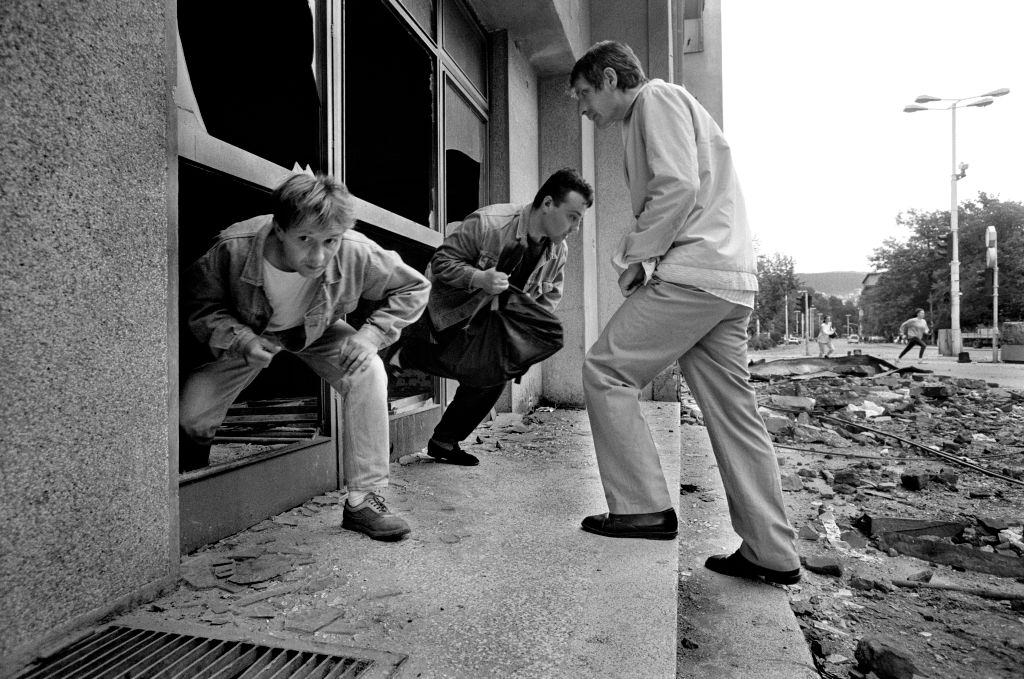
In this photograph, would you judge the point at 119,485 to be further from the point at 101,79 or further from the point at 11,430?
the point at 101,79

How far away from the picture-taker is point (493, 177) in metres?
6.01

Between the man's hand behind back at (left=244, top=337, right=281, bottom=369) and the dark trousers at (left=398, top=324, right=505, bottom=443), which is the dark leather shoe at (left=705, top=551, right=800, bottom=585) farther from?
the man's hand behind back at (left=244, top=337, right=281, bottom=369)

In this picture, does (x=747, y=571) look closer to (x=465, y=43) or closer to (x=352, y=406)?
(x=352, y=406)

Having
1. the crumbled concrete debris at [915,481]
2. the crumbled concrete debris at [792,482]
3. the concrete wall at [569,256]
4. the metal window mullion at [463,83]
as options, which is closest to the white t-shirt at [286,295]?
the metal window mullion at [463,83]

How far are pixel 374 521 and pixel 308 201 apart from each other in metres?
1.26

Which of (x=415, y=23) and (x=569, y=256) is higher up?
(x=415, y=23)

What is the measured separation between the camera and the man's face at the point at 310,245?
2.39 meters

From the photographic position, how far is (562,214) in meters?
3.61

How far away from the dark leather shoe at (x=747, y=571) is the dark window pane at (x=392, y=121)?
333 cm

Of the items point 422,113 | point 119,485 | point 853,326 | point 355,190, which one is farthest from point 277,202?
point 853,326

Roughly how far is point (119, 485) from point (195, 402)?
0.81 metres

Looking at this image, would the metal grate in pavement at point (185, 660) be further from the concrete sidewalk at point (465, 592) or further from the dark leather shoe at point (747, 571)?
the dark leather shoe at point (747, 571)

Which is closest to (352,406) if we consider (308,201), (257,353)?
(257,353)

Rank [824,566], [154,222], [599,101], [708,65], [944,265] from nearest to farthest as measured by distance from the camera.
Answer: [154,222], [599,101], [824,566], [708,65], [944,265]
